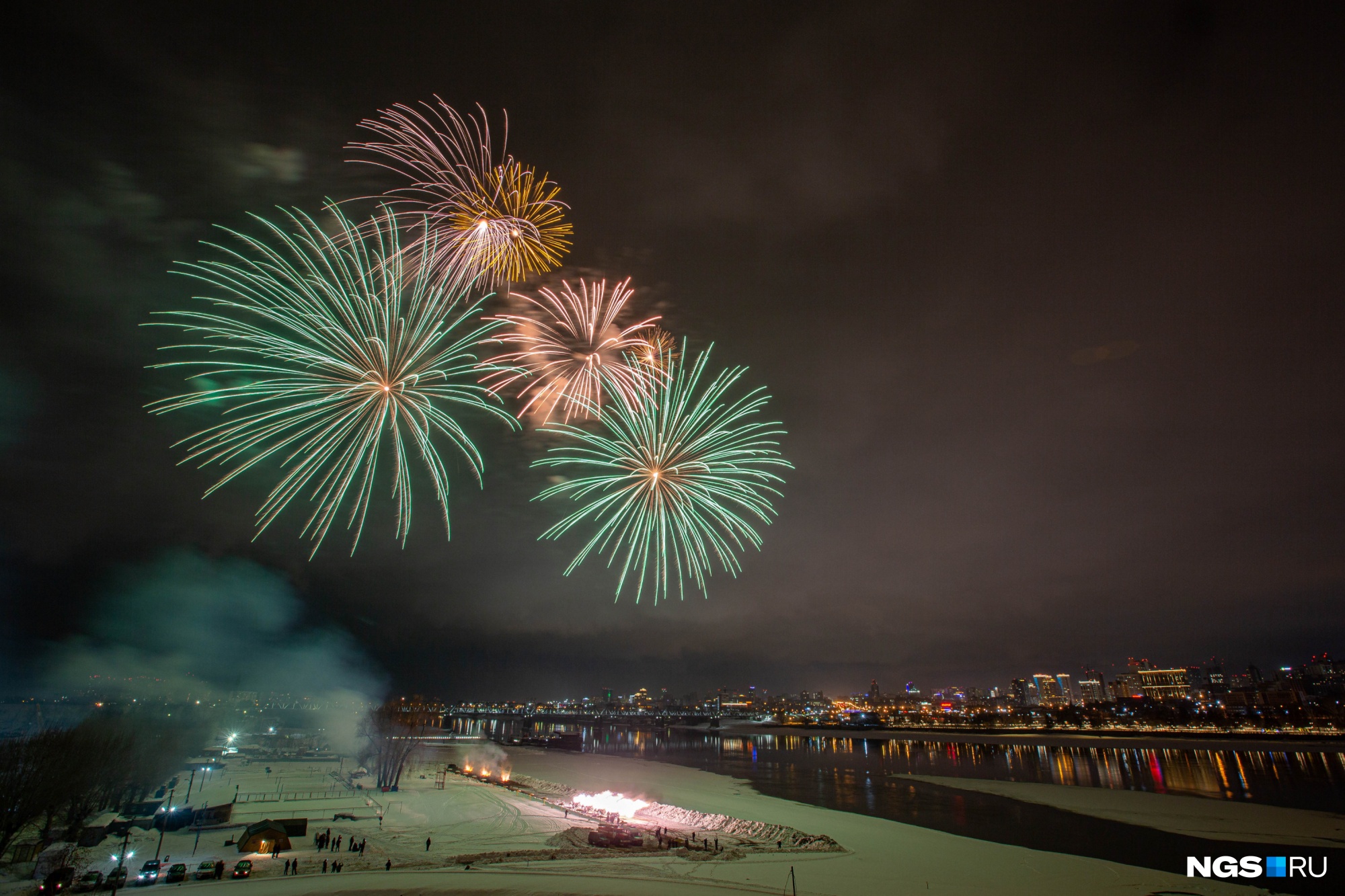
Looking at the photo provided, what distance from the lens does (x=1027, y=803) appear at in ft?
137

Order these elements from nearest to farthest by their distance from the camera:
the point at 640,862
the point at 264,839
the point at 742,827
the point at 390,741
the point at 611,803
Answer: the point at 640,862 < the point at 264,839 < the point at 742,827 < the point at 611,803 < the point at 390,741

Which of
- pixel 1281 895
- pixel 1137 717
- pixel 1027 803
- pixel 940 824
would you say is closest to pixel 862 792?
pixel 1027 803

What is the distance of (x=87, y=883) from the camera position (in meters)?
20.3

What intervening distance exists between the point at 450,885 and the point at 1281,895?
29832 millimetres

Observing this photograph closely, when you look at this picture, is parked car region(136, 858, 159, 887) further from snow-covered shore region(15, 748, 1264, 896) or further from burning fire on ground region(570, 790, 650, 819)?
burning fire on ground region(570, 790, 650, 819)

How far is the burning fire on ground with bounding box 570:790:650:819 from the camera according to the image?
119 ft

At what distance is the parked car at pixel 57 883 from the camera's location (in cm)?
1891

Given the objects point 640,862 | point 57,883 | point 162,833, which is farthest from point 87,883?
point 640,862

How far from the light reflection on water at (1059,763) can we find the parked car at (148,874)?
5067 centimetres

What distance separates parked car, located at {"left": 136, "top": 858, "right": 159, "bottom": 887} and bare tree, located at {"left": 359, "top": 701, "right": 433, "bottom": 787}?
23.2m

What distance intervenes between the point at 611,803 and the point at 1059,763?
198 feet

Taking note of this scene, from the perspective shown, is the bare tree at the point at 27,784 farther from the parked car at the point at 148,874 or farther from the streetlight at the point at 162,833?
the parked car at the point at 148,874

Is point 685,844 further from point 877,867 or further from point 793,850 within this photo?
point 877,867

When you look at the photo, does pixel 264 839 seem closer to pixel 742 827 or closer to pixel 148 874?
pixel 148 874
